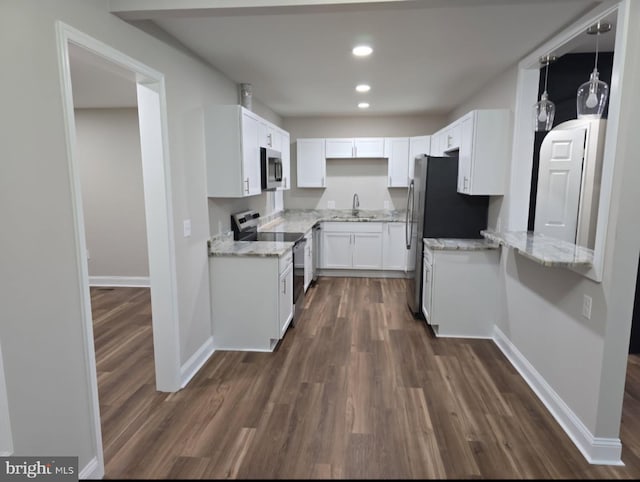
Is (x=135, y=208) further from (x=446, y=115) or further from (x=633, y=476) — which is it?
(x=633, y=476)

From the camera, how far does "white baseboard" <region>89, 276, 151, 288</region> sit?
5539 millimetres

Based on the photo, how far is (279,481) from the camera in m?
1.97

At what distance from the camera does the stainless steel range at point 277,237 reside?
12.9ft

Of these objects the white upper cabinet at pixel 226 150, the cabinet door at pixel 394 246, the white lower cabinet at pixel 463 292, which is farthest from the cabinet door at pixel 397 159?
the white upper cabinet at pixel 226 150

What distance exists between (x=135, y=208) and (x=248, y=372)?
3489 millimetres

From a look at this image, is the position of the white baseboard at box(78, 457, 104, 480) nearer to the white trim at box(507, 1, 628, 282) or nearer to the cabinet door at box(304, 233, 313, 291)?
the white trim at box(507, 1, 628, 282)

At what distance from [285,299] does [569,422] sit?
2.34m

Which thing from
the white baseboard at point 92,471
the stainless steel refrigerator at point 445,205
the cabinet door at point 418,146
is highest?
the cabinet door at point 418,146

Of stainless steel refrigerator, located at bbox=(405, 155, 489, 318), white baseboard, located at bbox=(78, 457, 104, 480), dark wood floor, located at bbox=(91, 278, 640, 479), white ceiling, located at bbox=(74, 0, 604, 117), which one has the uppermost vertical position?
white ceiling, located at bbox=(74, 0, 604, 117)

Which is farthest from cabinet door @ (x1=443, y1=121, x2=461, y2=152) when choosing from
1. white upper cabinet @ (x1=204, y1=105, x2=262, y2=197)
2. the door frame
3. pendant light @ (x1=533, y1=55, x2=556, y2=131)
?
the door frame

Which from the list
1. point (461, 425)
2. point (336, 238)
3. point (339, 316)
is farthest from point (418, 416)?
point (336, 238)

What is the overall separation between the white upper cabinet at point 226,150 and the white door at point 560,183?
8.93ft

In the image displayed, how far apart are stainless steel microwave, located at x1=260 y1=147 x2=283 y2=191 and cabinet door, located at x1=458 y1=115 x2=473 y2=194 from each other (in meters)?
1.99

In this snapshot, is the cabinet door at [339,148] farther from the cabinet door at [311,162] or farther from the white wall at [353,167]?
the white wall at [353,167]
